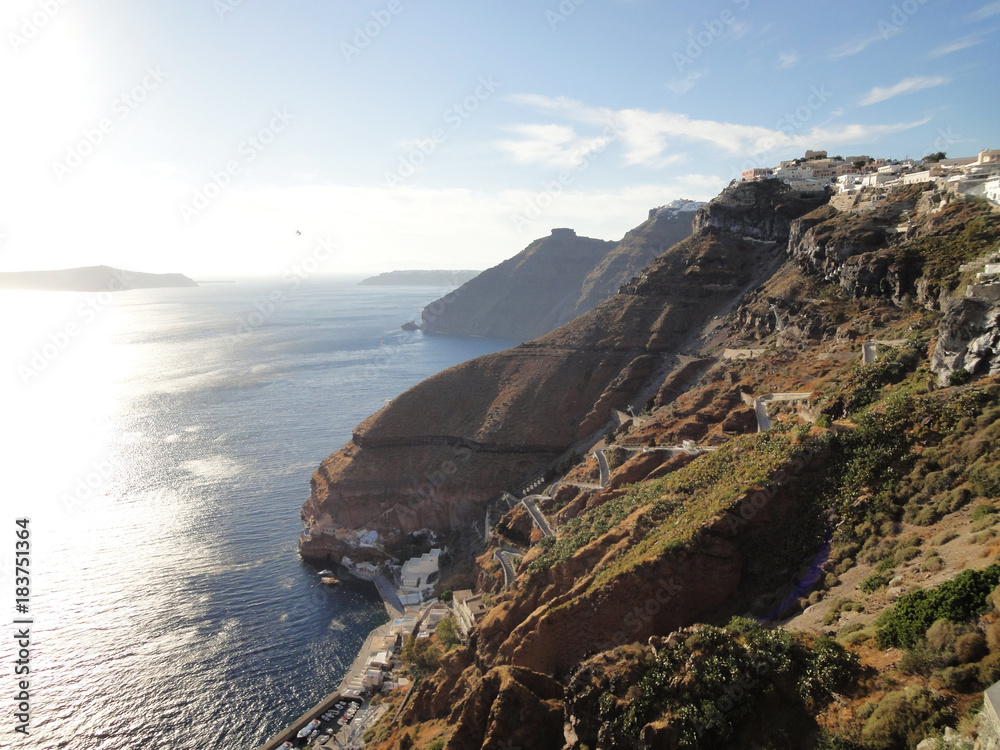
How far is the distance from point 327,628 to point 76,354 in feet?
A: 460

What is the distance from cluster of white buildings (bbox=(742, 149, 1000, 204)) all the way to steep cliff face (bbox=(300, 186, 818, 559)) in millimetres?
5309

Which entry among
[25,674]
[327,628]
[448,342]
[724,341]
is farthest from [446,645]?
[448,342]

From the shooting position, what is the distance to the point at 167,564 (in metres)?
52.2

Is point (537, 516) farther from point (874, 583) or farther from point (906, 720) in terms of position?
point (906, 720)

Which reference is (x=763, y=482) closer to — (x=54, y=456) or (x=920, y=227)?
(x=920, y=227)

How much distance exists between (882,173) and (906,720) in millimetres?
64871

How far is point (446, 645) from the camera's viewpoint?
36375mm

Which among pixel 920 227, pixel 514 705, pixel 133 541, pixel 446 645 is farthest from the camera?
pixel 133 541

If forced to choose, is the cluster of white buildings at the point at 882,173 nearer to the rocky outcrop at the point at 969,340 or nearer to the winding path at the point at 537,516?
the rocky outcrop at the point at 969,340

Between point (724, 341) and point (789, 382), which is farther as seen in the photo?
point (724, 341)

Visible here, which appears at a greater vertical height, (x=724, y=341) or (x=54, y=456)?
(x=724, y=341)

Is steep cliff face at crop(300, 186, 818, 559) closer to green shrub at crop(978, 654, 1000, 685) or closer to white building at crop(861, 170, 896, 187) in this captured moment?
white building at crop(861, 170, 896, 187)

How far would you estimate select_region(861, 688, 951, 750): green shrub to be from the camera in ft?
36.3

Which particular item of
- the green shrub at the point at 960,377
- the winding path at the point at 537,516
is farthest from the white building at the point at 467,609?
the green shrub at the point at 960,377
